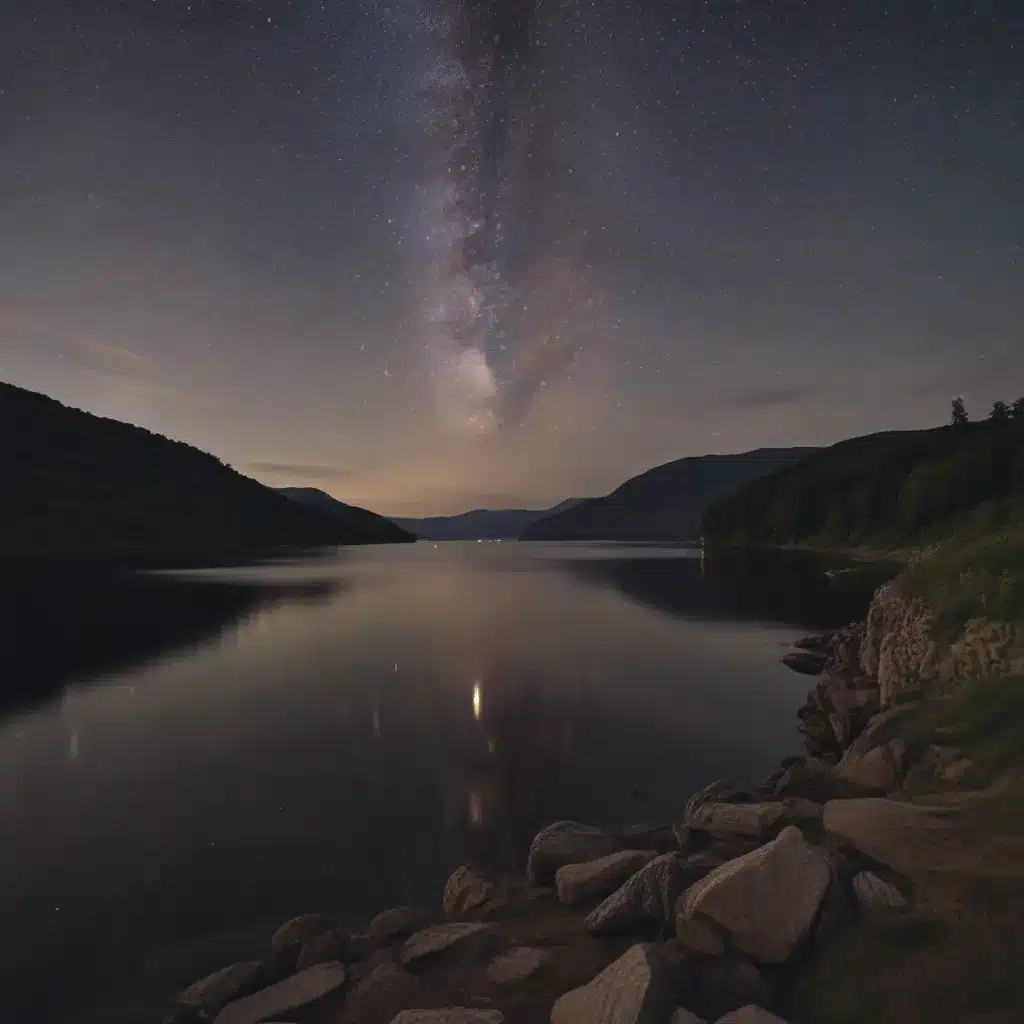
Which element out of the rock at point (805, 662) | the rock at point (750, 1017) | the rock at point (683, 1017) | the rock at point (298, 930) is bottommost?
the rock at point (805, 662)

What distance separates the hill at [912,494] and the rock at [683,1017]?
2496 inches

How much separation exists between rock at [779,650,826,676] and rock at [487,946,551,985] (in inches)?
1218

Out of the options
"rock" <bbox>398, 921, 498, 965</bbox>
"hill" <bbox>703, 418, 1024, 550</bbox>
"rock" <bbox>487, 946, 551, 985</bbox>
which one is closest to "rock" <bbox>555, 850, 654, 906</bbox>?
"rock" <bbox>398, 921, 498, 965</bbox>

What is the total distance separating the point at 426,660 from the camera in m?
42.5

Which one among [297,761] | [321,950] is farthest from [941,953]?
[297,761]

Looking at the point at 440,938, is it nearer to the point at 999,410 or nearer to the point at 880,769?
the point at 880,769

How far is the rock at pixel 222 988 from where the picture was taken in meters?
9.57

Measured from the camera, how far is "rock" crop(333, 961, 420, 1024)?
8336 mm

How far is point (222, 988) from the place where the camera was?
32.0ft

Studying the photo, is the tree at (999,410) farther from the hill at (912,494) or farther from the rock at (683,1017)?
the rock at (683,1017)

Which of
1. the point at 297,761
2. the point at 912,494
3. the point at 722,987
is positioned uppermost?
the point at 912,494

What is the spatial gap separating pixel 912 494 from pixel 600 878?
404 ft

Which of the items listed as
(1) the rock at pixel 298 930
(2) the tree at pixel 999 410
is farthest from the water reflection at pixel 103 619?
(2) the tree at pixel 999 410

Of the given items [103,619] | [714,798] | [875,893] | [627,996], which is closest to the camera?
[627,996]
